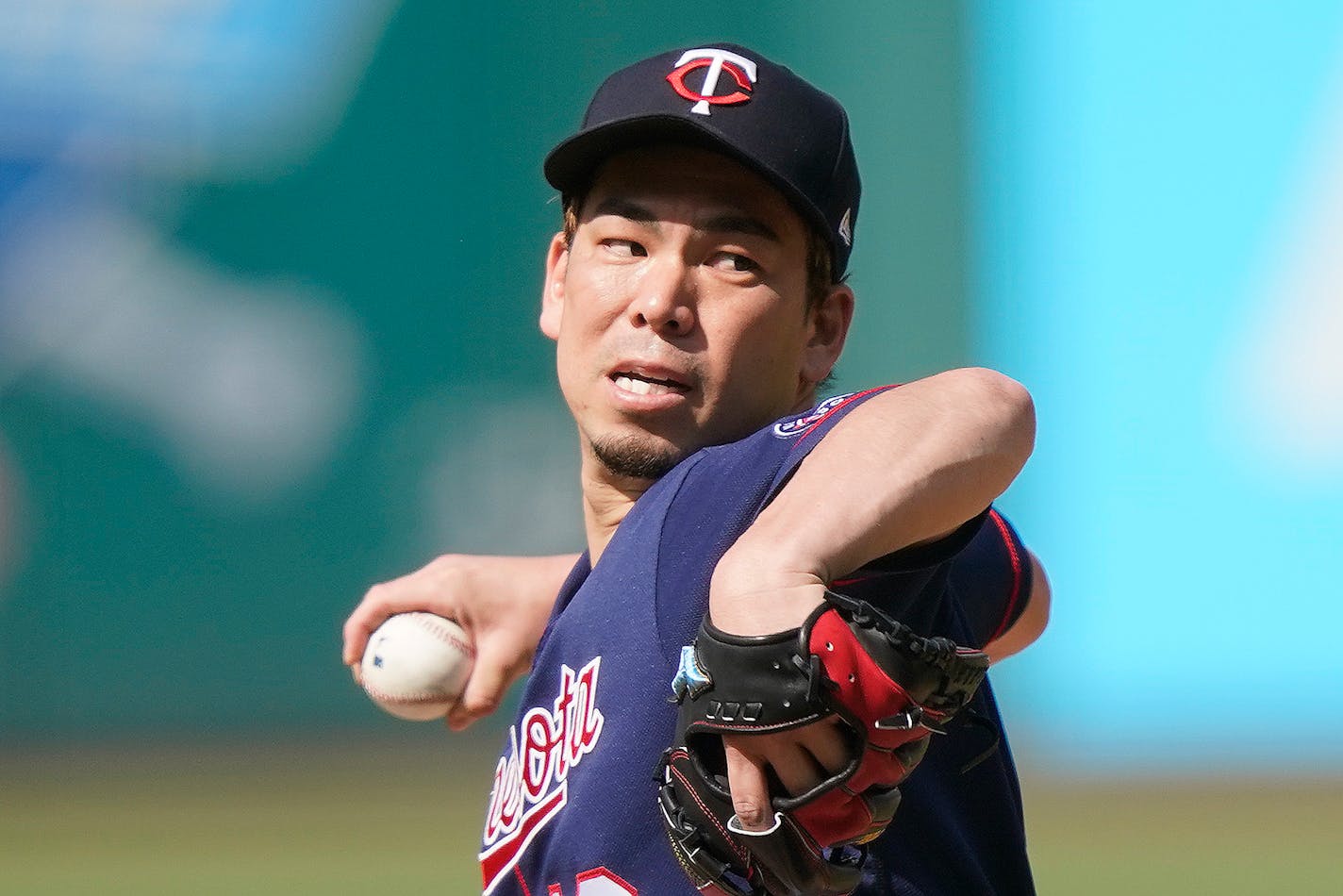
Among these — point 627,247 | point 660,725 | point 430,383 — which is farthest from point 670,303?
point 430,383

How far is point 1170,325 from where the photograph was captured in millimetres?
6312

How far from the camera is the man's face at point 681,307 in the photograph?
5.38 ft

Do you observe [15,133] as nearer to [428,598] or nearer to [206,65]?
[206,65]

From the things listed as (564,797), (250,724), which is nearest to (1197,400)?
(250,724)

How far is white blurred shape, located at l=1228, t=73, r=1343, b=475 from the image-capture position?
603 cm

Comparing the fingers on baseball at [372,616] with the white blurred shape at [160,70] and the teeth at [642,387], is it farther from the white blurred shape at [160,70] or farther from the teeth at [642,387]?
the white blurred shape at [160,70]

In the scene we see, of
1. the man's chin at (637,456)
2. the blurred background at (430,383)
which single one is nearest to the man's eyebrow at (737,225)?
the man's chin at (637,456)

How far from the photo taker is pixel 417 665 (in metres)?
1.92

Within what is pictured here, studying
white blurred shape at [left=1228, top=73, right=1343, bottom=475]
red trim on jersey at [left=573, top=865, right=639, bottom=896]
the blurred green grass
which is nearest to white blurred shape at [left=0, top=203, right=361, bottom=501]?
the blurred green grass

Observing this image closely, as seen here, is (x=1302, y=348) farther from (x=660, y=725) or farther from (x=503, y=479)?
(x=660, y=725)

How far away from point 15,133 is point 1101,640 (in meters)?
4.77

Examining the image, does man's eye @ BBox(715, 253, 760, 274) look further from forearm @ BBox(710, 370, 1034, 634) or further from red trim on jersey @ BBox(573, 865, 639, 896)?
red trim on jersey @ BBox(573, 865, 639, 896)

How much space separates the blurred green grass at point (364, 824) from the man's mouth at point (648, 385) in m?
3.16

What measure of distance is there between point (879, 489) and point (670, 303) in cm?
54
